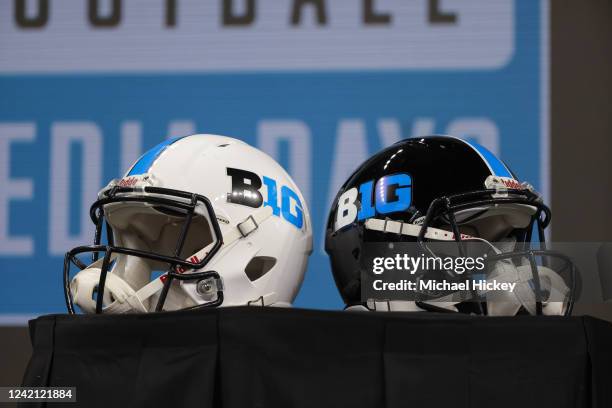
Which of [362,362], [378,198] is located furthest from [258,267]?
[362,362]

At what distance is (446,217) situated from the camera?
125 centimetres

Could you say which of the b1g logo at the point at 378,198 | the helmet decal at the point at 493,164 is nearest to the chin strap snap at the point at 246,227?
the b1g logo at the point at 378,198

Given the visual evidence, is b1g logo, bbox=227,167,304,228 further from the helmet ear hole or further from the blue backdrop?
the blue backdrop

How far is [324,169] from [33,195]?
2.31ft

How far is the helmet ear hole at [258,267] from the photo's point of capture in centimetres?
131

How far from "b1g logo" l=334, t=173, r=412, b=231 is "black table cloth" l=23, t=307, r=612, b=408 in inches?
11.7

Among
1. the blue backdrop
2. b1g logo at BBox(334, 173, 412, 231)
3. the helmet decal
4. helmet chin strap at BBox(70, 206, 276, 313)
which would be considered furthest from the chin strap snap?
the blue backdrop

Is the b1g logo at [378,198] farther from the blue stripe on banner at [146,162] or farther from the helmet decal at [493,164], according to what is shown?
the blue stripe on banner at [146,162]

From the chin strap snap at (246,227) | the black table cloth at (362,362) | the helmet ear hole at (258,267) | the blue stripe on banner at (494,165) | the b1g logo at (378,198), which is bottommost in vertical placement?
the black table cloth at (362,362)

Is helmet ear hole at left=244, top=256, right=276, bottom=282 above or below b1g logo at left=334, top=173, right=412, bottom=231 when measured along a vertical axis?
below

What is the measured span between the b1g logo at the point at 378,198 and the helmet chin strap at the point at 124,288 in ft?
0.49

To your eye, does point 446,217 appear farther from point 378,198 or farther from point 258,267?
point 258,267

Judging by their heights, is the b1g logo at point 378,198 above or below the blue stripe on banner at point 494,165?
below

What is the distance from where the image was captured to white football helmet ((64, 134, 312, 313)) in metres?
1.21
